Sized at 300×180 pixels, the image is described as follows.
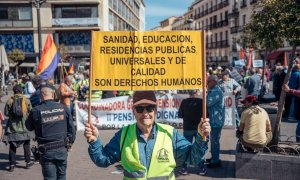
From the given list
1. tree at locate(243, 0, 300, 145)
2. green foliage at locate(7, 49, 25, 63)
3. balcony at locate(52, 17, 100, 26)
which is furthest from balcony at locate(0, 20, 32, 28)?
tree at locate(243, 0, 300, 145)

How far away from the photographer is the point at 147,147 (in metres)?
2.83

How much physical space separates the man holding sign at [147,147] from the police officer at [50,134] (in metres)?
2.13

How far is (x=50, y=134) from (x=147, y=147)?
8.37 feet

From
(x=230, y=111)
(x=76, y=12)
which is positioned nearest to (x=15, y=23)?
(x=76, y=12)

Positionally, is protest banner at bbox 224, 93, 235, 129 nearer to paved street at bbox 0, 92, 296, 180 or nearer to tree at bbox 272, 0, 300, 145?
paved street at bbox 0, 92, 296, 180

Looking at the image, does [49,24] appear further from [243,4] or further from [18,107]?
[18,107]

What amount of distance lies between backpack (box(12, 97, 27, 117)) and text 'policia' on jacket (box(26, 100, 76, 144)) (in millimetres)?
1813

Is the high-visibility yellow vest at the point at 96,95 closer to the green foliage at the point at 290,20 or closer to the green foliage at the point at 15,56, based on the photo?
the green foliage at the point at 290,20

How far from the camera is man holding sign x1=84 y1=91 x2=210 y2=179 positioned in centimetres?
279

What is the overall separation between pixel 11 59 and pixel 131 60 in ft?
125

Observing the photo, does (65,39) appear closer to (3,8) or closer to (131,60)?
(3,8)

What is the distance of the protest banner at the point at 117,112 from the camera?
1087 cm

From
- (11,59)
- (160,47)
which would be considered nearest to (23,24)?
(11,59)

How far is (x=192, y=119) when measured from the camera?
638 centimetres
